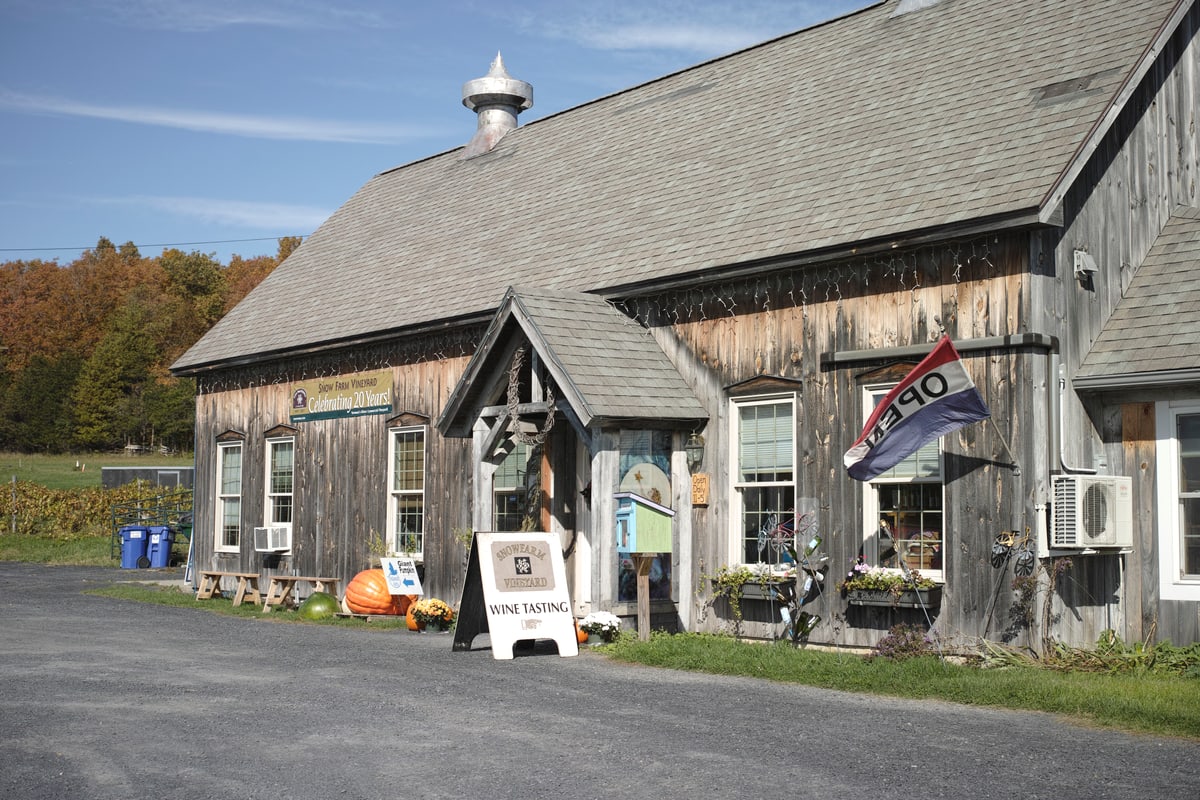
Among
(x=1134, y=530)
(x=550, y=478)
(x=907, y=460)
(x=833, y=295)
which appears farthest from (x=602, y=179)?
(x=1134, y=530)

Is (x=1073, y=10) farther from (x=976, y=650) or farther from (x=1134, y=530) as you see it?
(x=976, y=650)

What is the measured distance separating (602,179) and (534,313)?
16.4ft

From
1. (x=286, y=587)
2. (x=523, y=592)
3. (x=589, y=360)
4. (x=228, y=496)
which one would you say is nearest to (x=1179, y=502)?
(x=589, y=360)

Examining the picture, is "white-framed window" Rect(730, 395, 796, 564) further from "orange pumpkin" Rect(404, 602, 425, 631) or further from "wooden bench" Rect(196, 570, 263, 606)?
"wooden bench" Rect(196, 570, 263, 606)

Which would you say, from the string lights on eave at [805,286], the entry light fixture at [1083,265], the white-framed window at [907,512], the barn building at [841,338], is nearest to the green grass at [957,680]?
the barn building at [841,338]

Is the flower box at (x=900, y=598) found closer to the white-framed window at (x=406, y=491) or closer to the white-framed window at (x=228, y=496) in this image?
the white-framed window at (x=406, y=491)

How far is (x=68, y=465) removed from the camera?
68750mm

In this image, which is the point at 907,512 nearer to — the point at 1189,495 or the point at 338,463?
the point at 1189,495

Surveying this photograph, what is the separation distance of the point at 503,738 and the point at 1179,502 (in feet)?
22.8

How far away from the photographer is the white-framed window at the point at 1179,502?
38.8 feet

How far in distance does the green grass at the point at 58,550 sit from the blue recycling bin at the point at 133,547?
1044mm

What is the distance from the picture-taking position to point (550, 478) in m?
16.6

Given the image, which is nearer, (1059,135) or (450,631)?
(1059,135)

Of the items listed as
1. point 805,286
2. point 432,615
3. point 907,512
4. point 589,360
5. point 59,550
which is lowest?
point 432,615
